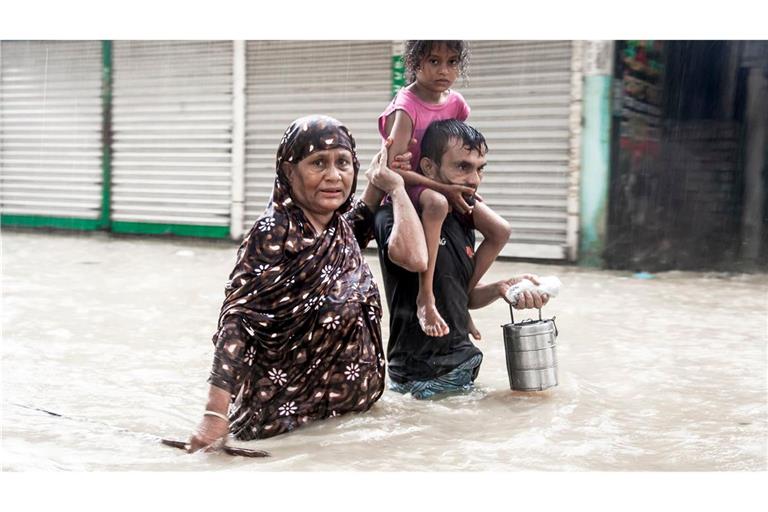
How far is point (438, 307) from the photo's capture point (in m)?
3.42

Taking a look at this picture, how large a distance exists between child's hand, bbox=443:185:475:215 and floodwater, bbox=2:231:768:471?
2.60 feet

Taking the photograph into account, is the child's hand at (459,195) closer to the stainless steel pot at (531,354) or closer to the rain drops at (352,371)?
the stainless steel pot at (531,354)

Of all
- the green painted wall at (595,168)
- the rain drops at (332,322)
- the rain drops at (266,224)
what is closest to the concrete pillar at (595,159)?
the green painted wall at (595,168)

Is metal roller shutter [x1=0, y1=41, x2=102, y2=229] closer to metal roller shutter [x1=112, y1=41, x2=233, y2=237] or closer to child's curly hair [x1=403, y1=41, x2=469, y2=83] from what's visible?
metal roller shutter [x1=112, y1=41, x2=233, y2=237]

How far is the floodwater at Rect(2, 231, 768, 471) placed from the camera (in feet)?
9.34

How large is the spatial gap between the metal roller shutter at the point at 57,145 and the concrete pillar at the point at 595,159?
601 centimetres

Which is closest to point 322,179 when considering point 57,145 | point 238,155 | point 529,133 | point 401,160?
point 401,160

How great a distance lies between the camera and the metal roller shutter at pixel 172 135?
10.5 metres

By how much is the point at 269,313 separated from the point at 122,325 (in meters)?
3.10

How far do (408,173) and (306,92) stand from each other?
6588 mm

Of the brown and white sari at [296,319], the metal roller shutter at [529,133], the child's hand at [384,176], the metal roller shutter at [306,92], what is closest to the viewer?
the brown and white sari at [296,319]

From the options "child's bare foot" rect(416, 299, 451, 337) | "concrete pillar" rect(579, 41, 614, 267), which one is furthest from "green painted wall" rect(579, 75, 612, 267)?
"child's bare foot" rect(416, 299, 451, 337)
